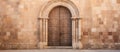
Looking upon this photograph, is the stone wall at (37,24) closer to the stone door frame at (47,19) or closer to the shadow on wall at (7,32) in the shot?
the shadow on wall at (7,32)

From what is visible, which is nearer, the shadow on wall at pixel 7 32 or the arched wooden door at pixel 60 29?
the shadow on wall at pixel 7 32

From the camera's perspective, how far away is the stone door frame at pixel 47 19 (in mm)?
14188

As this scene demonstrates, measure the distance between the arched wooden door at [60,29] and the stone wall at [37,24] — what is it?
760mm

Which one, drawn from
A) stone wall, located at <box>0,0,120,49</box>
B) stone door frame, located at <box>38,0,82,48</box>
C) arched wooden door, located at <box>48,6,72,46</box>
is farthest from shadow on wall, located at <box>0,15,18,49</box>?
arched wooden door, located at <box>48,6,72,46</box>

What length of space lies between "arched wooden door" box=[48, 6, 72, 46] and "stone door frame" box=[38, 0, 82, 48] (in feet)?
1.00

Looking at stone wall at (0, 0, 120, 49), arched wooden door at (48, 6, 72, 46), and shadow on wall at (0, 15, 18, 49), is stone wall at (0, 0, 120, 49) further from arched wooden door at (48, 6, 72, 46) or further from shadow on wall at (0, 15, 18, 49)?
arched wooden door at (48, 6, 72, 46)

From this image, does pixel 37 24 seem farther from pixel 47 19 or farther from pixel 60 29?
pixel 60 29

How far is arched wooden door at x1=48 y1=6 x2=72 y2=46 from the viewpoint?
14.5 m

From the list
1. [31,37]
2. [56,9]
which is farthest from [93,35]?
[31,37]

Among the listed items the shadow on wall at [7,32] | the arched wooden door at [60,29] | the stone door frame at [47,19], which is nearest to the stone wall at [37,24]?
the shadow on wall at [7,32]

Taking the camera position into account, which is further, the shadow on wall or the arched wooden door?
the arched wooden door

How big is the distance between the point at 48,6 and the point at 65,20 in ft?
4.27

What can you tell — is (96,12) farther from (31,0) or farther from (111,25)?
(31,0)

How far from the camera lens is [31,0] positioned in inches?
565
